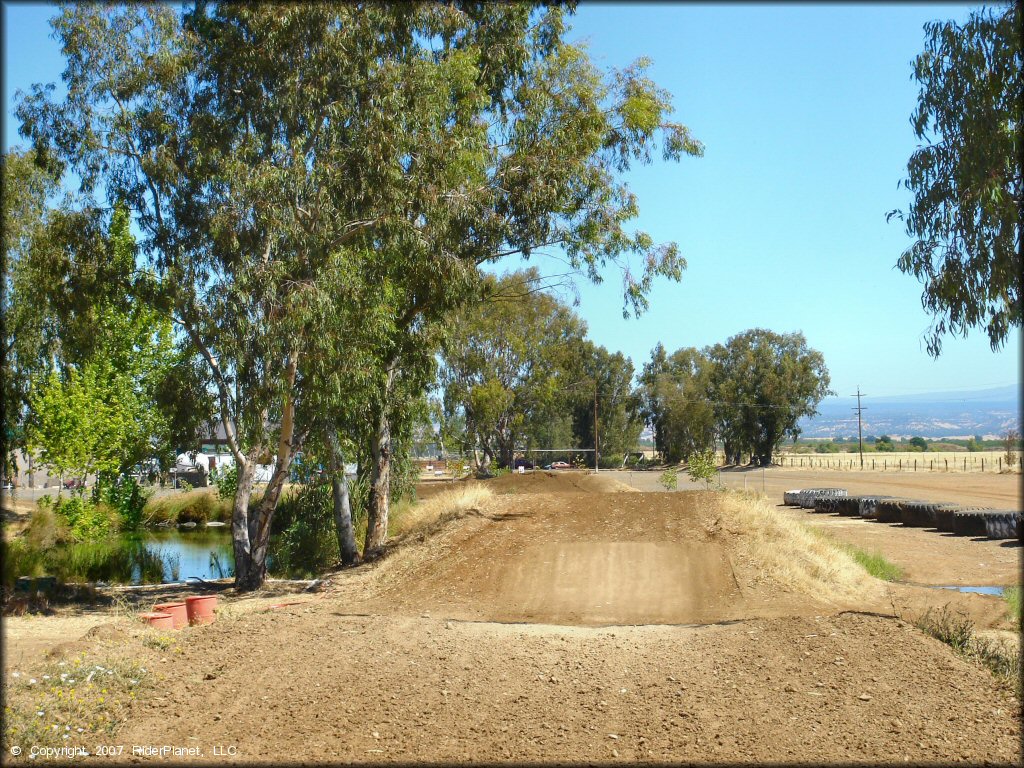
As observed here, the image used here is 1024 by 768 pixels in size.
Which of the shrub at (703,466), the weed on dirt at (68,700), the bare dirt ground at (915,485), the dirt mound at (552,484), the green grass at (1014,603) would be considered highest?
the shrub at (703,466)

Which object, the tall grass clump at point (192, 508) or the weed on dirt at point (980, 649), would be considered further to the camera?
the tall grass clump at point (192, 508)

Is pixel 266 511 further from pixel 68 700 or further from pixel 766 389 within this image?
pixel 766 389

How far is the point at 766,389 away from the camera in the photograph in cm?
7794

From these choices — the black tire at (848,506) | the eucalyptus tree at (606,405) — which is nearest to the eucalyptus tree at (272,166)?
the black tire at (848,506)

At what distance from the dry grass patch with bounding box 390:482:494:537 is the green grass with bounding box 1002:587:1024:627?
986 centimetres

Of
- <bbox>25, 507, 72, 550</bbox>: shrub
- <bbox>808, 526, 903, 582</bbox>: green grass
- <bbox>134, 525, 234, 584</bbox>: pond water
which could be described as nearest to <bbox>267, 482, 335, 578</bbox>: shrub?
<bbox>134, 525, 234, 584</bbox>: pond water

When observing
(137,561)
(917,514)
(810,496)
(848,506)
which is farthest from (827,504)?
(137,561)

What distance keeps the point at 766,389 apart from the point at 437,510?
6130 centimetres

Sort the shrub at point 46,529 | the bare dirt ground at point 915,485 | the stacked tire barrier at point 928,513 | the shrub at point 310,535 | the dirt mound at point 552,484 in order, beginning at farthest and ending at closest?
1. the bare dirt ground at point 915,485
2. the dirt mound at point 552,484
3. the shrub at point 310,535
4. the stacked tire barrier at point 928,513
5. the shrub at point 46,529

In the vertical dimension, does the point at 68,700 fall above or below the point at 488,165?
below

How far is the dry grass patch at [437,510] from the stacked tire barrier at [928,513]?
11840 mm

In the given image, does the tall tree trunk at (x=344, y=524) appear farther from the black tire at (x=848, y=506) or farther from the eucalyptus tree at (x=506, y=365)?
the eucalyptus tree at (x=506, y=365)

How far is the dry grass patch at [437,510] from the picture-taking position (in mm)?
19375

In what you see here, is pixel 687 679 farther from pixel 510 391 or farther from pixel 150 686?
pixel 510 391
